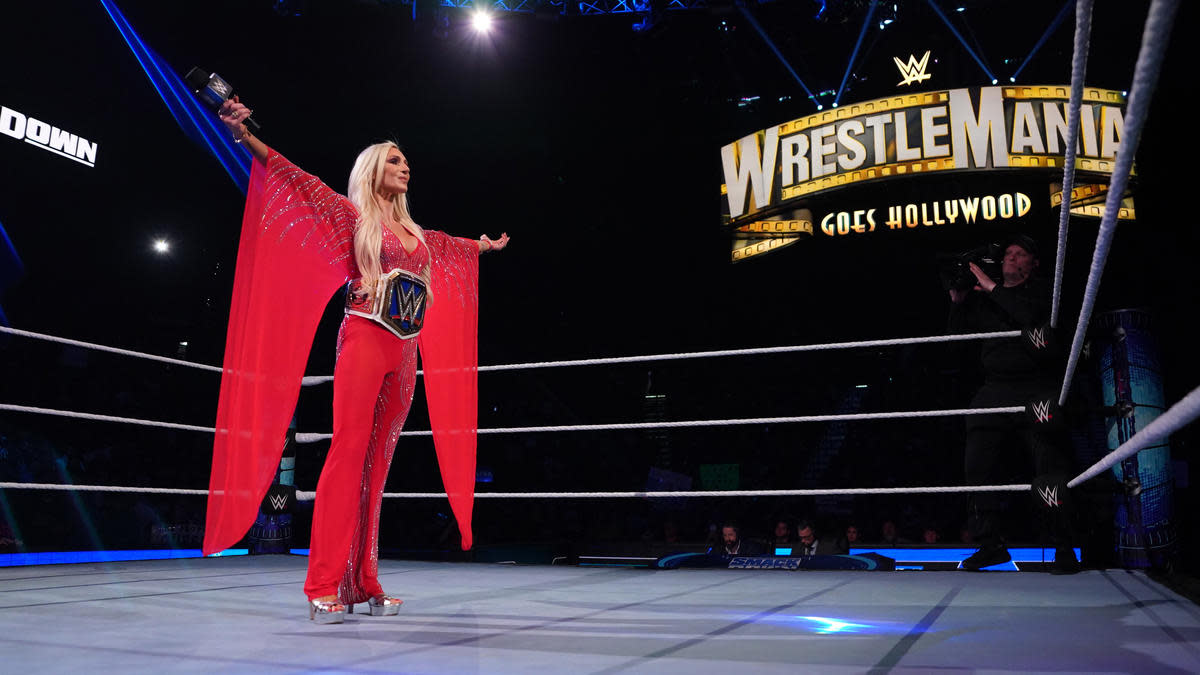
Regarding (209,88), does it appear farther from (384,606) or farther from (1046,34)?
(1046,34)

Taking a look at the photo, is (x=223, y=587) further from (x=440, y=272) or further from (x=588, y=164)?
(x=588, y=164)

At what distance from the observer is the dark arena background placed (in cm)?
152

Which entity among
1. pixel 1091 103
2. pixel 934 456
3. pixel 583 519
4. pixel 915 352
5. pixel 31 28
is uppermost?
pixel 31 28

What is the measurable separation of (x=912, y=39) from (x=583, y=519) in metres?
6.72

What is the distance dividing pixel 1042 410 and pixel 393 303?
1.82m

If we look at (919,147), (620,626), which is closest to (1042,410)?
(620,626)

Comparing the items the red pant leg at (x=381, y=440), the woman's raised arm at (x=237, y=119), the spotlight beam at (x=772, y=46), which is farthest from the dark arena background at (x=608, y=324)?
the woman's raised arm at (x=237, y=119)

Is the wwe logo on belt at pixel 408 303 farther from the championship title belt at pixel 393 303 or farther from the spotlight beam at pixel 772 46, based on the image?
the spotlight beam at pixel 772 46

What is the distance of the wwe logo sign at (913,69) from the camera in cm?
808

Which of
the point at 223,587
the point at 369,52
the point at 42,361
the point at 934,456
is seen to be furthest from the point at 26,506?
the point at 934,456

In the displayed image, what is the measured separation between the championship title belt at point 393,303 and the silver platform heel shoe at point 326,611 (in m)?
0.59

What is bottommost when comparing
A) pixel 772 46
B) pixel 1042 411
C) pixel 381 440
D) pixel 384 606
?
pixel 384 606

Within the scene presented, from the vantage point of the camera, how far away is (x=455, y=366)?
226 cm

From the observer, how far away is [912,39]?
26.5ft
